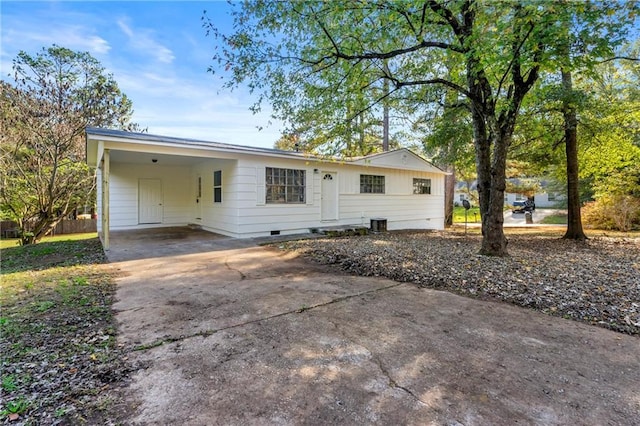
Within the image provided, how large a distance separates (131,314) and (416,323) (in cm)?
318

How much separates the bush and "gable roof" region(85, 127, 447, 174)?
8472 millimetres

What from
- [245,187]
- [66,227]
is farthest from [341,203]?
[66,227]

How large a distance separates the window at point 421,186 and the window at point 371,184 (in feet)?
8.00

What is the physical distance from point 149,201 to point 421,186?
39.2 feet

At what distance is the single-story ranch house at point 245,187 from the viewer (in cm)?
897

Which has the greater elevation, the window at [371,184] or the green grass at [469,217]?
the window at [371,184]

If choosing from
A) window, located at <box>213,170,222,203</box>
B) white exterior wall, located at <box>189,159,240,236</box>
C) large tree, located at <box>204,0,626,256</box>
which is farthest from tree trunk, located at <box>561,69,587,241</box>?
window, located at <box>213,170,222,203</box>

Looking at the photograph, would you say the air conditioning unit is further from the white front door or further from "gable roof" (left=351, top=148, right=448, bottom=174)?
the white front door

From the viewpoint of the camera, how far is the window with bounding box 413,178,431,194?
595 inches

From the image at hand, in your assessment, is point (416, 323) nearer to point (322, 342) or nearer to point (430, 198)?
point (322, 342)

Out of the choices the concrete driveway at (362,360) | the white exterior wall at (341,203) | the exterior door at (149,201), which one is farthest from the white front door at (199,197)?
the concrete driveway at (362,360)

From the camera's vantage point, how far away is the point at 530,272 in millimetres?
5340

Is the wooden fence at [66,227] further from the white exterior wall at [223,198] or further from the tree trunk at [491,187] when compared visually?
the tree trunk at [491,187]

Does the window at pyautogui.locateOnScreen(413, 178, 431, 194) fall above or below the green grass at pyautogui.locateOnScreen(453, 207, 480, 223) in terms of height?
above
